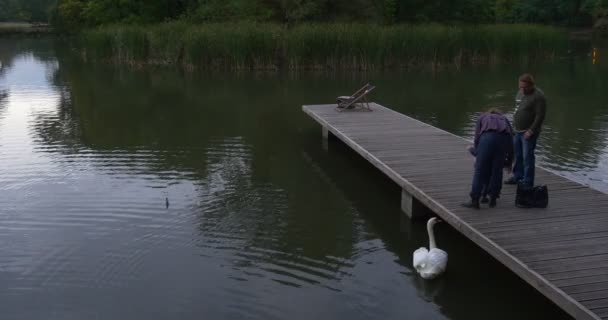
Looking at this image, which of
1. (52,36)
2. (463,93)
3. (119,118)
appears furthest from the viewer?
(52,36)

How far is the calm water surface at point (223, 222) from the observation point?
6078 millimetres

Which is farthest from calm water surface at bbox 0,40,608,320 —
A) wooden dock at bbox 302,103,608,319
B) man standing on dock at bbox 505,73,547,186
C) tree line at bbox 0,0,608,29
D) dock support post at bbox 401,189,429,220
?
tree line at bbox 0,0,608,29

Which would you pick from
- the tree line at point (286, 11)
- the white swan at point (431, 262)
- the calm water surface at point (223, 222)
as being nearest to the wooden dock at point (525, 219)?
the white swan at point (431, 262)

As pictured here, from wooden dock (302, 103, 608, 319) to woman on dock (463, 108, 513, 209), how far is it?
0.76 feet

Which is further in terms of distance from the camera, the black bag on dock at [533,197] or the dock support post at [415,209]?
the dock support post at [415,209]

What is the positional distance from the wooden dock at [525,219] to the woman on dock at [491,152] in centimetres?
23

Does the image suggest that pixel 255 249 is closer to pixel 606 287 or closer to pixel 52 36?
pixel 606 287

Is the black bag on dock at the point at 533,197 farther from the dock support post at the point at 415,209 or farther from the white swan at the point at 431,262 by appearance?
the dock support post at the point at 415,209

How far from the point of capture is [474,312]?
588 cm

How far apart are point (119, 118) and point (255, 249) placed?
10504mm

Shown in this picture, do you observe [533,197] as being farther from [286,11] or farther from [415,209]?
[286,11]

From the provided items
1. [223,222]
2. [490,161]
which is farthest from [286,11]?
[490,161]

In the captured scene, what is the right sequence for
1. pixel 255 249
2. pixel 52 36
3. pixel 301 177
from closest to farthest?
pixel 255 249, pixel 301 177, pixel 52 36

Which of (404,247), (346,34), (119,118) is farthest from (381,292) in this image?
(346,34)
